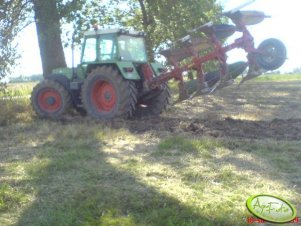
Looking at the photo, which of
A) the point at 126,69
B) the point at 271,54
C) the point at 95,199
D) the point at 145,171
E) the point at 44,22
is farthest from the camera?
the point at 44,22

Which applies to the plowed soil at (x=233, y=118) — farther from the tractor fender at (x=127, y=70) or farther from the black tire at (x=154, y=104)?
the tractor fender at (x=127, y=70)

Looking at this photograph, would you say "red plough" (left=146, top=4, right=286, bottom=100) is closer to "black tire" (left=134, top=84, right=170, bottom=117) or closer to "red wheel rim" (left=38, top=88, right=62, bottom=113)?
"black tire" (left=134, top=84, right=170, bottom=117)

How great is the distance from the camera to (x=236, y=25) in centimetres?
957

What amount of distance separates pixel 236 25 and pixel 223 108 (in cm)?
425

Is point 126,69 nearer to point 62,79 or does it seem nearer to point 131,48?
point 131,48

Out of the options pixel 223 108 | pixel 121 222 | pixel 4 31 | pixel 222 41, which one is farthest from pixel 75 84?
pixel 121 222

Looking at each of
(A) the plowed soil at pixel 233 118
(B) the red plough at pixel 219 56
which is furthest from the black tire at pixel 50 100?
(B) the red plough at pixel 219 56

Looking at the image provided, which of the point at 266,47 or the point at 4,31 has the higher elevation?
the point at 4,31

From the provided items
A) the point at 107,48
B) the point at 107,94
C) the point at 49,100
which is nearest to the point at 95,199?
the point at 107,94

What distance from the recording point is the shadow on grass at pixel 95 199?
4559 millimetres

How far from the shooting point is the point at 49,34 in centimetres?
1407

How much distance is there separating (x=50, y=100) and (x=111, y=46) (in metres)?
2.14

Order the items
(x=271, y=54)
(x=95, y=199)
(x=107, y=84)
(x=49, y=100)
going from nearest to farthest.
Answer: (x=95, y=199) → (x=271, y=54) → (x=107, y=84) → (x=49, y=100)

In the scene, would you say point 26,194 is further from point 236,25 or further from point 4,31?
point 4,31
